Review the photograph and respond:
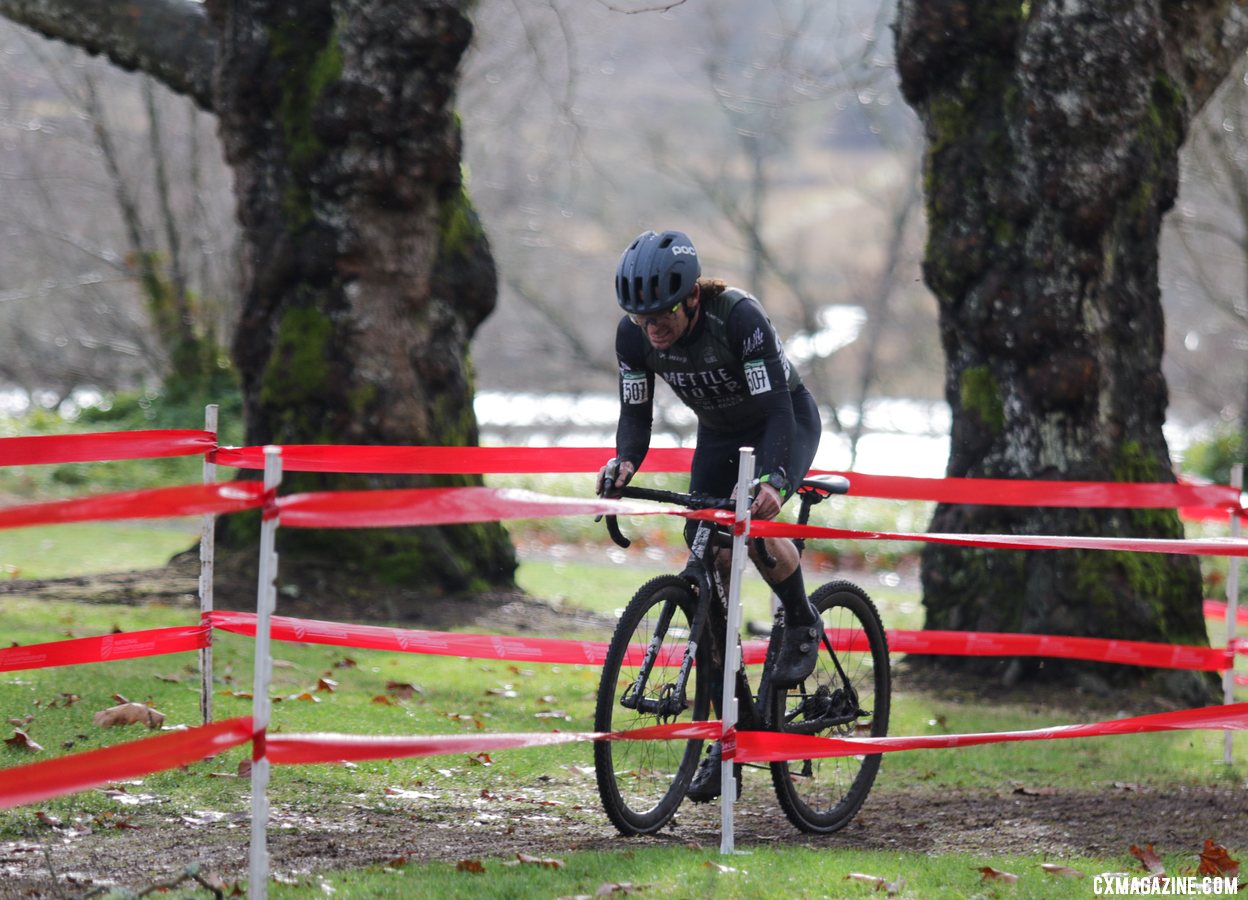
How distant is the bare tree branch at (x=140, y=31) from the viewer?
38.4ft

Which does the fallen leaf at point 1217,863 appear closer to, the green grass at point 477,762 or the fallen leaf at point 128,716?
the green grass at point 477,762

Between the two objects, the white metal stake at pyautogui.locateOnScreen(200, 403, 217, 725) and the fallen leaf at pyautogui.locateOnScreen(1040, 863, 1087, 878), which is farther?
the white metal stake at pyautogui.locateOnScreen(200, 403, 217, 725)

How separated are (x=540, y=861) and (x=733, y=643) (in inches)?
42.2

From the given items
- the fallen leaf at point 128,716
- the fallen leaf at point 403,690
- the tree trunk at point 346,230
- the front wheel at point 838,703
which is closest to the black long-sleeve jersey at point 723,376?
the front wheel at point 838,703

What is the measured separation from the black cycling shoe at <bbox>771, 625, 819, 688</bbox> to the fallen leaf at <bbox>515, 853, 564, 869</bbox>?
4.28 ft

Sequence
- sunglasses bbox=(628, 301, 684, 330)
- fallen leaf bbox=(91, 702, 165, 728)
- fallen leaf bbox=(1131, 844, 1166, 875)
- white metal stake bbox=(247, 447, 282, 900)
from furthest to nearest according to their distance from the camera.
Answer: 1. fallen leaf bbox=(91, 702, 165, 728)
2. sunglasses bbox=(628, 301, 684, 330)
3. fallen leaf bbox=(1131, 844, 1166, 875)
4. white metal stake bbox=(247, 447, 282, 900)

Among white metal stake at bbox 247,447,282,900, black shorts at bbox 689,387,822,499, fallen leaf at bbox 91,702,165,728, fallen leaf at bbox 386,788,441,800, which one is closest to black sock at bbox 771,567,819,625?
black shorts at bbox 689,387,822,499

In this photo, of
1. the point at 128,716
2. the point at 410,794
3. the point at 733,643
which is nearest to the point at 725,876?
the point at 733,643

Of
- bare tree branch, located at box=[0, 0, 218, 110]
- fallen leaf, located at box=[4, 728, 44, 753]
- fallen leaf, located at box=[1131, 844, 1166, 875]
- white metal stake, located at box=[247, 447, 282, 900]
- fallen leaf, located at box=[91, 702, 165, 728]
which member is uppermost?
bare tree branch, located at box=[0, 0, 218, 110]

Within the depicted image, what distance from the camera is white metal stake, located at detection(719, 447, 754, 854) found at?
5.22 metres

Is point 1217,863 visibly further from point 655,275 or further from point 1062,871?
point 655,275

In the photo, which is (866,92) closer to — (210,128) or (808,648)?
(210,128)

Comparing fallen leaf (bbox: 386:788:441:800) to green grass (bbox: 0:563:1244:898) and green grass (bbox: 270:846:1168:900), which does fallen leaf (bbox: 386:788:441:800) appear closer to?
green grass (bbox: 0:563:1244:898)

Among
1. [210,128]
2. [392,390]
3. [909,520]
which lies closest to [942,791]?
[392,390]
